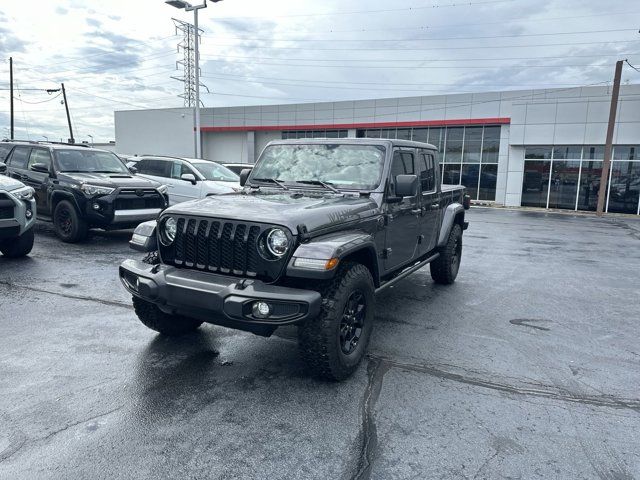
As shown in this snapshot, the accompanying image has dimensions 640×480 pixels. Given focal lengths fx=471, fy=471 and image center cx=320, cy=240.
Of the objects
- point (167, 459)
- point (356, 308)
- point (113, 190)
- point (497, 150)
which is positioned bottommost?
point (167, 459)

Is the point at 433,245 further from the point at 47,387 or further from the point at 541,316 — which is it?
the point at 47,387

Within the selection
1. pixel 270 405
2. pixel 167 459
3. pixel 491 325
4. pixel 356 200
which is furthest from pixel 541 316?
pixel 167 459

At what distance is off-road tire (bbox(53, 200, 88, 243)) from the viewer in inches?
360

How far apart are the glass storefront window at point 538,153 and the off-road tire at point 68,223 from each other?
71.5 feet

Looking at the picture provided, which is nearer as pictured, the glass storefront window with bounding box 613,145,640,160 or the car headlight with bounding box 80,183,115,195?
the car headlight with bounding box 80,183,115,195

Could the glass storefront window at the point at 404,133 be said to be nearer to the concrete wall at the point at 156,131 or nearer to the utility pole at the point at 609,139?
the utility pole at the point at 609,139

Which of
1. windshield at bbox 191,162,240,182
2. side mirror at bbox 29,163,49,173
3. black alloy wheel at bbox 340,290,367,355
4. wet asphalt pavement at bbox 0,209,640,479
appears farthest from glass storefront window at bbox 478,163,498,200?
black alloy wheel at bbox 340,290,367,355

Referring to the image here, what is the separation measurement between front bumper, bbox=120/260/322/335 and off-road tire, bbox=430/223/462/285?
13.2ft

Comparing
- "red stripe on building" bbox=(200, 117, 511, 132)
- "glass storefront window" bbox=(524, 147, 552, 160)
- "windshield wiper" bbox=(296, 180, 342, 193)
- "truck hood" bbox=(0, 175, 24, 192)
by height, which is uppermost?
"red stripe on building" bbox=(200, 117, 511, 132)

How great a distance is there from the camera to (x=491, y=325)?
5.43m

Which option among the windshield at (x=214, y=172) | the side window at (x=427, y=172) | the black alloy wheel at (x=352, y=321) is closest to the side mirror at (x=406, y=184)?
the black alloy wheel at (x=352, y=321)

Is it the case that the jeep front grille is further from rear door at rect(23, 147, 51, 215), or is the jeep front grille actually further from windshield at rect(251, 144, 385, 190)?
rear door at rect(23, 147, 51, 215)

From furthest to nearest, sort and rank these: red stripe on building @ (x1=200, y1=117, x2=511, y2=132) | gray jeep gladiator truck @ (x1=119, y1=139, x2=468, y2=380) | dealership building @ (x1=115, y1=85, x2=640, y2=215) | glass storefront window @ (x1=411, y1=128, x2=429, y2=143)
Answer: glass storefront window @ (x1=411, y1=128, x2=429, y2=143), red stripe on building @ (x1=200, y1=117, x2=511, y2=132), dealership building @ (x1=115, y1=85, x2=640, y2=215), gray jeep gladiator truck @ (x1=119, y1=139, x2=468, y2=380)

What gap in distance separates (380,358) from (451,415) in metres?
1.07
